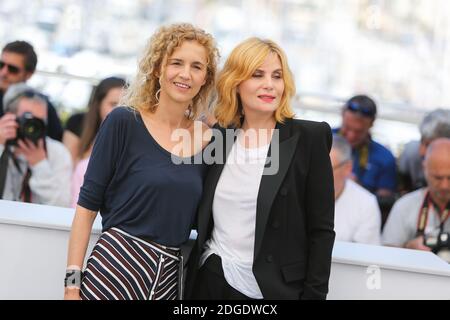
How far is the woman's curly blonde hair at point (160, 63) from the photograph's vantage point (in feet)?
7.86

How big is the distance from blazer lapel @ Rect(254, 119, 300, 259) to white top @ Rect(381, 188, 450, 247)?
176cm

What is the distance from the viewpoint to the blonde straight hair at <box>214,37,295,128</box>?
2.35 meters

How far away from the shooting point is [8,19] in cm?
655

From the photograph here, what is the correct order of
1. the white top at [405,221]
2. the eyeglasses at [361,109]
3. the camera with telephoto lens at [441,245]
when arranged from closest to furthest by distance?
1. the camera with telephoto lens at [441,245]
2. the white top at [405,221]
3. the eyeglasses at [361,109]

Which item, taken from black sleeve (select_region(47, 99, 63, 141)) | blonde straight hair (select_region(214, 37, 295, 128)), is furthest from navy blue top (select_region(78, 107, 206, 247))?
black sleeve (select_region(47, 99, 63, 141))

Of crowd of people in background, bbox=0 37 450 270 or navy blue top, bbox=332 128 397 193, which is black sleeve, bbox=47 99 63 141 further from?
navy blue top, bbox=332 128 397 193

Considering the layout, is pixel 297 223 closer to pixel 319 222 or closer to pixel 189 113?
pixel 319 222

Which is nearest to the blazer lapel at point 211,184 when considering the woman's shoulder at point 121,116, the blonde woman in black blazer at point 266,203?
the blonde woman in black blazer at point 266,203

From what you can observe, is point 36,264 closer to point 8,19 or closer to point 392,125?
point 392,125

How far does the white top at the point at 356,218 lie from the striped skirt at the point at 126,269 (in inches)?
64.1

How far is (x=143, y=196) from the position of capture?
2303 mm

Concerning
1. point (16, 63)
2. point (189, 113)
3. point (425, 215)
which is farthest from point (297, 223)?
point (16, 63)

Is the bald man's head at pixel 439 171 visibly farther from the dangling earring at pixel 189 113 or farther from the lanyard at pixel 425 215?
the dangling earring at pixel 189 113
